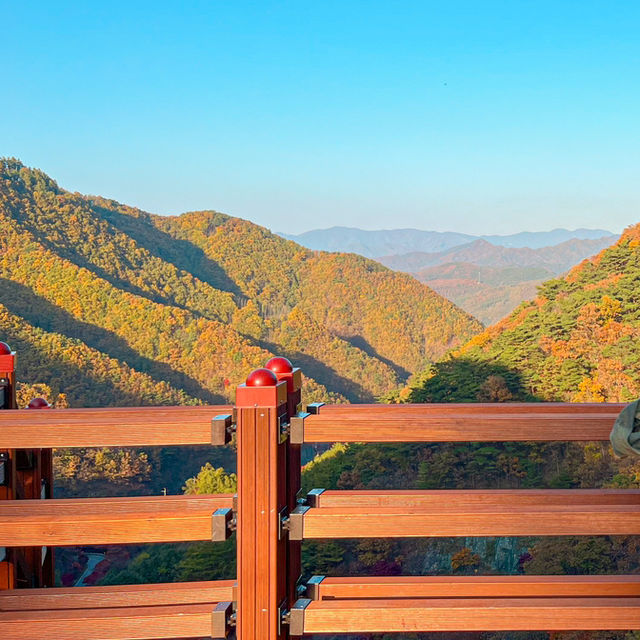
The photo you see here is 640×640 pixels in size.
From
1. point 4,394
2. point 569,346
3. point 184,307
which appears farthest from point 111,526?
point 184,307

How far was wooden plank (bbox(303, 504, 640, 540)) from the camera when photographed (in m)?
1.48

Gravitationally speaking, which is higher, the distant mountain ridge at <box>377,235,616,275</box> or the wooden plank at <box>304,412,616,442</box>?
the distant mountain ridge at <box>377,235,616,275</box>

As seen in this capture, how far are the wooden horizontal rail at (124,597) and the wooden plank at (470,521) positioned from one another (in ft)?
0.82

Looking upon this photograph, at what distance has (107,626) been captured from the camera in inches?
58.3

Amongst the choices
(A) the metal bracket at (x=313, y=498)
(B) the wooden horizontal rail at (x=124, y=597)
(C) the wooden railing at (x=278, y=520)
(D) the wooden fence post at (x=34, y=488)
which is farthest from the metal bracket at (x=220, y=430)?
(D) the wooden fence post at (x=34, y=488)

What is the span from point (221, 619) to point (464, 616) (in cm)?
50

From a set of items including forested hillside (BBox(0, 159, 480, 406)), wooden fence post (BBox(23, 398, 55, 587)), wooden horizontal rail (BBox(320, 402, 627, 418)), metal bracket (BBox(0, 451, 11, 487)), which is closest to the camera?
wooden horizontal rail (BBox(320, 402, 627, 418))

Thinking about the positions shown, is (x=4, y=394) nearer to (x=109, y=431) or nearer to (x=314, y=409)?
(x=109, y=431)

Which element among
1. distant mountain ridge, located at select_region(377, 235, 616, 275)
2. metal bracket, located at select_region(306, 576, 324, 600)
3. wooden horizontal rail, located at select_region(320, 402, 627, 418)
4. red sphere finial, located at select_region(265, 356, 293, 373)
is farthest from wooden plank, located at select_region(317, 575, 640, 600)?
distant mountain ridge, located at select_region(377, 235, 616, 275)

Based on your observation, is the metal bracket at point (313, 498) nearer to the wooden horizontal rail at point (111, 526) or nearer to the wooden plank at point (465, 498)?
the wooden plank at point (465, 498)

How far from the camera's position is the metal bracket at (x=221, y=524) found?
57.0 inches

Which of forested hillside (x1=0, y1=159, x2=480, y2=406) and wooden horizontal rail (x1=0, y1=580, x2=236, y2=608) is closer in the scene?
wooden horizontal rail (x1=0, y1=580, x2=236, y2=608)

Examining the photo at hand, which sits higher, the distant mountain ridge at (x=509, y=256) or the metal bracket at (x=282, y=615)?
the distant mountain ridge at (x=509, y=256)

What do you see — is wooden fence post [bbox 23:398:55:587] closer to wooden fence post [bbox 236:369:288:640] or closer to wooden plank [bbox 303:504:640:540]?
wooden fence post [bbox 236:369:288:640]
